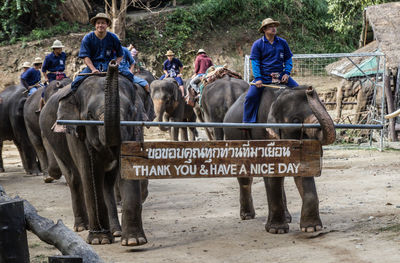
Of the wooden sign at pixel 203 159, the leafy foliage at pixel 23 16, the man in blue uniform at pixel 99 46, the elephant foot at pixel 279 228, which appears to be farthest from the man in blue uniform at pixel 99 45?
the leafy foliage at pixel 23 16

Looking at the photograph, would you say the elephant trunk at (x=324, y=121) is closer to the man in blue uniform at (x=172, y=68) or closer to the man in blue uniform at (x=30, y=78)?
the man in blue uniform at (x=30, y=78)

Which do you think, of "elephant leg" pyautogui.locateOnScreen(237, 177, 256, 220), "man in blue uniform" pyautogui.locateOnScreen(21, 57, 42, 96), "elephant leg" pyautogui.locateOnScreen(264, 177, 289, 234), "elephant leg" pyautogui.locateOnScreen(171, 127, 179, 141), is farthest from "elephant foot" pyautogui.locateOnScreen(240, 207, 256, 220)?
"elephant leg" pyautogui.locateOnScreen(171, 127, 179, 141)

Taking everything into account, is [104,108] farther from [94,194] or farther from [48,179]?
[48,179]

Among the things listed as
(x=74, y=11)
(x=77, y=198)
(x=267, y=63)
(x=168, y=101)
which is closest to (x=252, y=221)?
(x=267, y=63)

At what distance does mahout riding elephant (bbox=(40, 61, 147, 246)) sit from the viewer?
6.59 meters

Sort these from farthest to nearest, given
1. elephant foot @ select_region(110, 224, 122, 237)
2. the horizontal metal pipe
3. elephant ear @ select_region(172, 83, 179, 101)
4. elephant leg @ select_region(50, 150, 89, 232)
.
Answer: elephant ear @ select_region(172, 83, 179, 101), elephant leg @ select_region(50, 150, 89, 232), elephant foot @ select_region(110, 224, 122, 237), the horizontal metal pipe

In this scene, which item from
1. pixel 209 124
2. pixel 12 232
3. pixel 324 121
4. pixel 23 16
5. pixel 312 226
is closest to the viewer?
pixel 12 232

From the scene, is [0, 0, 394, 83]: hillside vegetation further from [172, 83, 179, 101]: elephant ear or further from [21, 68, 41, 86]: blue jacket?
[21, 68, 41, 86]: blue jacket

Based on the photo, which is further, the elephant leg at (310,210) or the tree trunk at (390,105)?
the tree trunk at (390,105)

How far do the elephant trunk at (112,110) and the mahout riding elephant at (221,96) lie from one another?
5082 millimetres

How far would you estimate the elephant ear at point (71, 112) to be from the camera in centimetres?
739

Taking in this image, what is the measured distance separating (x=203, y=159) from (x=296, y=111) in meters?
1.58

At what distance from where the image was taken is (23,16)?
27250mm

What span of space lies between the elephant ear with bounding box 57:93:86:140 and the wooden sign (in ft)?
3.39
